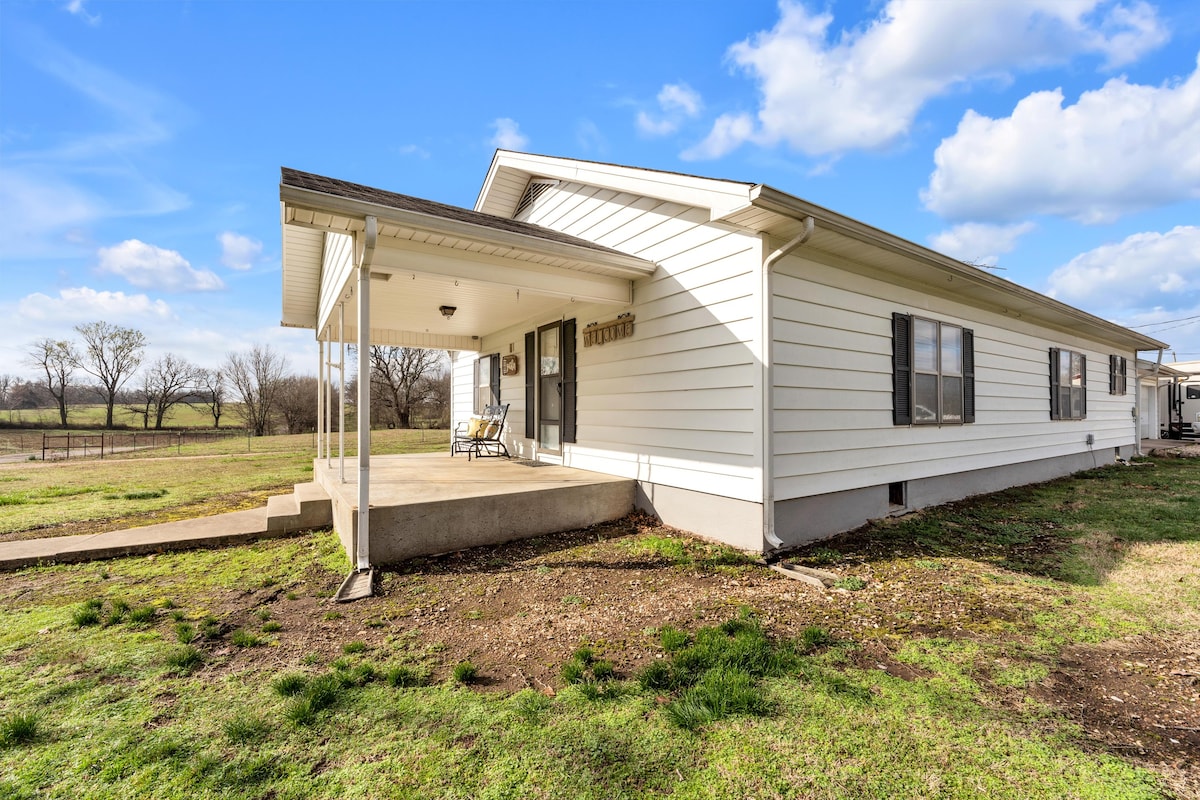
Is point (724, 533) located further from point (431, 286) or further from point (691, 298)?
point (431, 286)

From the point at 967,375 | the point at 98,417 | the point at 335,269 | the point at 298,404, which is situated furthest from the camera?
the point at 98,417

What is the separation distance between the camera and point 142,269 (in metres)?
41.2

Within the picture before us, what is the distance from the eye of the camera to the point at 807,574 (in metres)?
4.08

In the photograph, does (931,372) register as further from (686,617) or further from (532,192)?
(532,192)

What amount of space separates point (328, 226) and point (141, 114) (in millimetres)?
6322

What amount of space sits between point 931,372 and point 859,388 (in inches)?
68.0

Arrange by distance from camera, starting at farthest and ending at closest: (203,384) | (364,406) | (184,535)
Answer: (203,384) < (184,535) < (364,406)

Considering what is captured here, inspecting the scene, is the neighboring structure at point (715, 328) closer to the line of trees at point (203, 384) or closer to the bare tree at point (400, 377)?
the bare tree at point (400, 377)

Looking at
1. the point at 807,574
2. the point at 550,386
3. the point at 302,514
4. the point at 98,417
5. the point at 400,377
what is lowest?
the point at 807,574

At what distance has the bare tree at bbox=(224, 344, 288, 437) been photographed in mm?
34656

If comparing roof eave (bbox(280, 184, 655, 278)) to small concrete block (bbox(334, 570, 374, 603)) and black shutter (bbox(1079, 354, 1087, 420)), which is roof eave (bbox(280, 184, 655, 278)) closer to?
small concrete block (bbox(334, 570, 374, 603))

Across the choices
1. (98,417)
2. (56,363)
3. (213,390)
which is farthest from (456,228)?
(56,363)

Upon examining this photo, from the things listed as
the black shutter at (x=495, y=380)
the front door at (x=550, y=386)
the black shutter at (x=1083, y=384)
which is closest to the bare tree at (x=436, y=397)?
the black shutter at (x=495, y=380)

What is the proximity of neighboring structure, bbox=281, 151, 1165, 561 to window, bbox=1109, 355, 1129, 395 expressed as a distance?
17.0 feet
